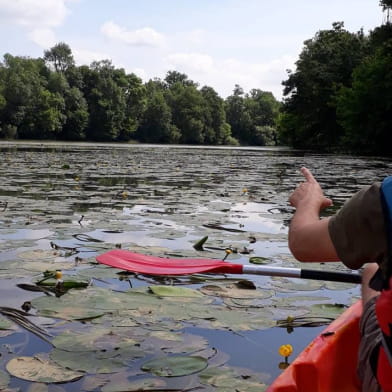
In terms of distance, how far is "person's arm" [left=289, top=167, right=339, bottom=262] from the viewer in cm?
123

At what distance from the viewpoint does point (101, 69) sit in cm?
6794

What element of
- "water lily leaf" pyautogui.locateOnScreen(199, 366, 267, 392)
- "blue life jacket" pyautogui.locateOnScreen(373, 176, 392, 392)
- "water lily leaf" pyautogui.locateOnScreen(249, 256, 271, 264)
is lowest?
"water lily leaf" pyautogui.locateOnScreen(199, 366, 267, 392)

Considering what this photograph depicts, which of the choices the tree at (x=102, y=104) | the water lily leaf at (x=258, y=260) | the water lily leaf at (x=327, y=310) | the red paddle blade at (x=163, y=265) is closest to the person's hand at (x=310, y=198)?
the red paddle blade at (x=163, y=265)

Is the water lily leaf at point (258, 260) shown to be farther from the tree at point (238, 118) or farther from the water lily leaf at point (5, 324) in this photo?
the tree at point (238, 118)

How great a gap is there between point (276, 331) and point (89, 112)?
212 ft

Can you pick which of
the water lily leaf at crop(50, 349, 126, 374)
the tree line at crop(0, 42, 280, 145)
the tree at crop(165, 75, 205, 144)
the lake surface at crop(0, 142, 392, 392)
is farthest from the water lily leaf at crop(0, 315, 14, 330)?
the tree at crop(165, 75, 205, 144)

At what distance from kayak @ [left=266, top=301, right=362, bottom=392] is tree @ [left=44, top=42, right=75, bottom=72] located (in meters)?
68.2

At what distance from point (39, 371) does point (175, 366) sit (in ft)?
1.36

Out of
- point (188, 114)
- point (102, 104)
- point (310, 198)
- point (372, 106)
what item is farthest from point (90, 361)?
point (188, 114)

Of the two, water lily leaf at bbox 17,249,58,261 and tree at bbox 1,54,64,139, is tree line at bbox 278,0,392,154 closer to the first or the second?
water lily leaf at bbox 17,249,58,261

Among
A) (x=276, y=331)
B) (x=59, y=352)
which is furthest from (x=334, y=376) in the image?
(x=59, y=352)

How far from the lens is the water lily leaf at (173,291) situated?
254 cm

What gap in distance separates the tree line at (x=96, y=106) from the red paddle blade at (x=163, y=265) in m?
52.3

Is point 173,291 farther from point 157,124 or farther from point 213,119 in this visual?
point 213,119
